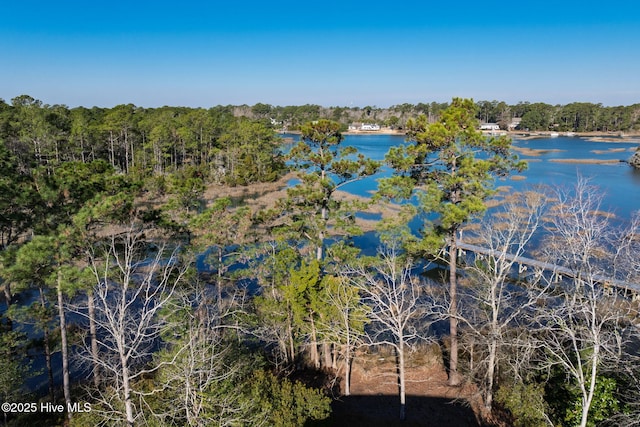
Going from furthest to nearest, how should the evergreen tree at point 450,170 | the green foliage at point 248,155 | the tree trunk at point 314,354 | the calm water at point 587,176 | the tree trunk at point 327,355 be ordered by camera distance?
the green foliage at point 248,155
the calm water at point 587,176
the tree trunk at point 327,355
the tree trunk at point 314,354
the evergreen tree at point 450,170

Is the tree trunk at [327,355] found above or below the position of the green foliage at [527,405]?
below

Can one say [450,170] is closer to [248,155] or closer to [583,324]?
[583,324]

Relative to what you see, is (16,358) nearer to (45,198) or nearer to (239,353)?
(45,198)

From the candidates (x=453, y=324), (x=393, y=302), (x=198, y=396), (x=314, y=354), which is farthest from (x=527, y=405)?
(x=198, y=396)

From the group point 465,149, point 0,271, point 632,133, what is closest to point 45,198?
point 0,271

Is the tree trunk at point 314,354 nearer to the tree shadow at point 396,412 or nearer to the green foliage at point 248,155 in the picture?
the tree shadow at point 396,412

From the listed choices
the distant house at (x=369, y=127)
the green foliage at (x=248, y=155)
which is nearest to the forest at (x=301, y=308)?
the green foliage at (x=248, y=155)
